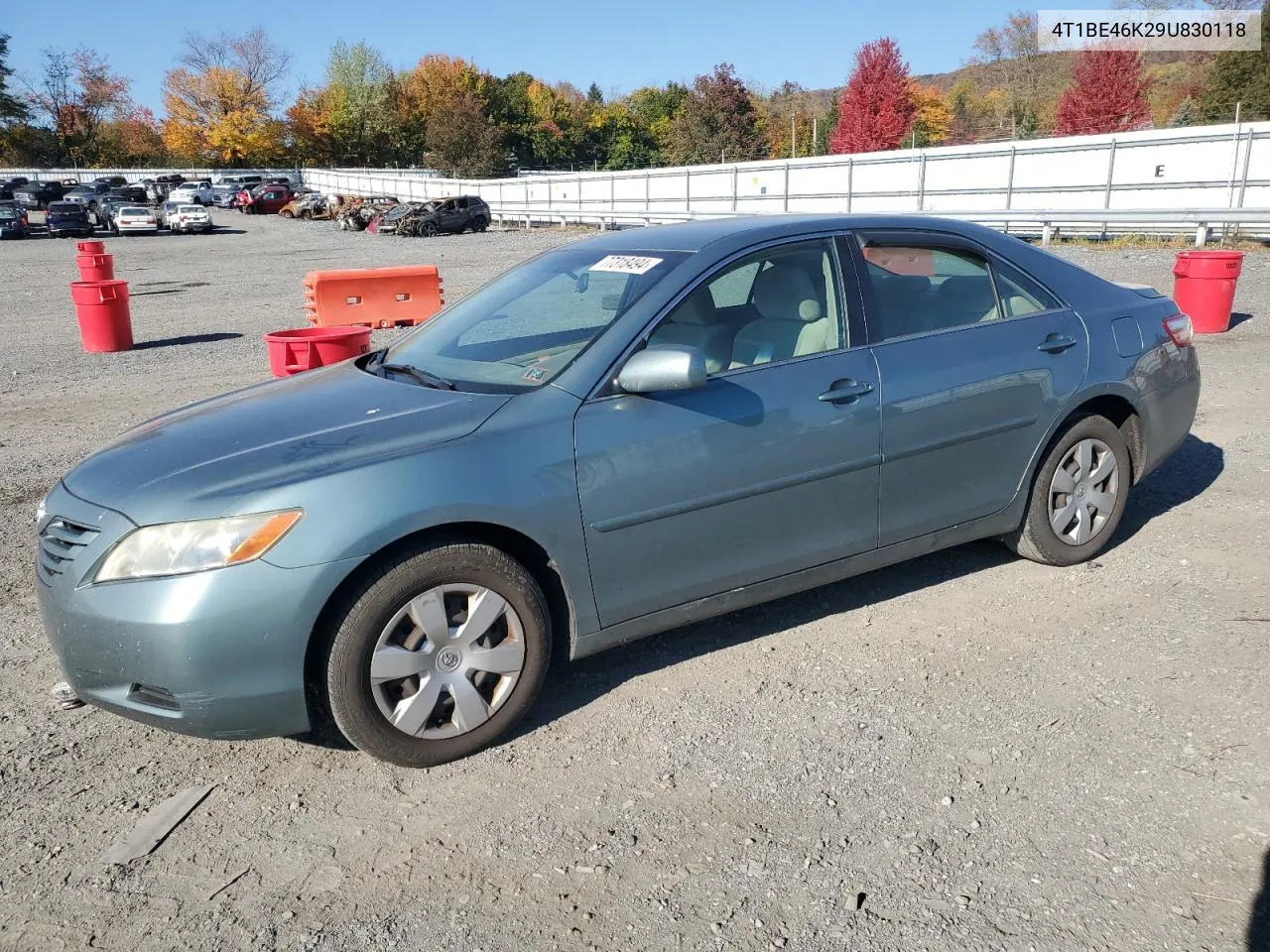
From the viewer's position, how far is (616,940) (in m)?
2.54

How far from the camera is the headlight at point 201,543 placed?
9.70 ft

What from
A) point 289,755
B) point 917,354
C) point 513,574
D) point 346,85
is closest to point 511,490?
point 513,574

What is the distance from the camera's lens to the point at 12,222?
4116 centimetres

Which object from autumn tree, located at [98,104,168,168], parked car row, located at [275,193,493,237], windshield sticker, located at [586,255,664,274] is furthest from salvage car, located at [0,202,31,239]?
autumn tree, located at [98,104,168,168]

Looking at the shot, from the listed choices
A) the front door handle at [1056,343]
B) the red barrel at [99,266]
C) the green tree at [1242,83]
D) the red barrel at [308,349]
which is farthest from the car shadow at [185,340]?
the green tree at [1242,83]

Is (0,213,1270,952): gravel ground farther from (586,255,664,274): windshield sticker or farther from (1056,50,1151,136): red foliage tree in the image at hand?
(1056,50,1151,136): red foliage tree

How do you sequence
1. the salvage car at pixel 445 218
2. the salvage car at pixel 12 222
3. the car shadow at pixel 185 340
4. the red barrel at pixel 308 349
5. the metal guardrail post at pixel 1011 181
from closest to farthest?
the red barrel at pixel 308 349
the car shadow at pixel 185 340
the metal guardrail post at pixel 1011 181
the salvage car at pixel 445 218
the salvage car at pixel 12 222

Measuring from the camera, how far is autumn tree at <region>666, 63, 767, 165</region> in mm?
68875

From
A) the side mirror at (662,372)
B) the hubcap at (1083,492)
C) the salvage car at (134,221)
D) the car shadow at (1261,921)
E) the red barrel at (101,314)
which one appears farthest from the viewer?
the salvage car at (134,221)

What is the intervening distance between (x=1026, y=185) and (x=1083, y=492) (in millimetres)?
24561

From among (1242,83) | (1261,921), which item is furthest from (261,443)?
(1242,83)

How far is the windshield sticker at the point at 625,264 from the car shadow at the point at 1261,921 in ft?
9.00

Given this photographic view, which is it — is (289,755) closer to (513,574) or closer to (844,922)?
(513,574)

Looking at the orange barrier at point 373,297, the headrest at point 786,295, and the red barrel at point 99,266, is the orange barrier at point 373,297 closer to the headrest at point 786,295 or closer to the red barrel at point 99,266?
the red barrel at point 99,266
